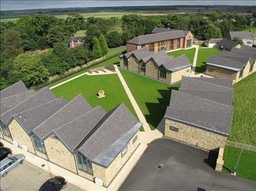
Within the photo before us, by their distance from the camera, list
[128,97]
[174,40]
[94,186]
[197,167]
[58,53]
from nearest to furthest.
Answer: [94,186], [197,167], [128,97], [58,53], [174,40]

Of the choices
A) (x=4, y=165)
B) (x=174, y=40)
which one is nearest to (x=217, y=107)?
(x=4, y=165)

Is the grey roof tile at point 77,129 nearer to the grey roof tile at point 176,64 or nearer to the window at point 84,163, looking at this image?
the window at point 84,163

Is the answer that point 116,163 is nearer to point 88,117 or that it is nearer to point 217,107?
point 88,117

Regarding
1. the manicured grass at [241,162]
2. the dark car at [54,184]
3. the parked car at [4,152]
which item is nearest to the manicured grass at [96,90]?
the parked car at [4,152]

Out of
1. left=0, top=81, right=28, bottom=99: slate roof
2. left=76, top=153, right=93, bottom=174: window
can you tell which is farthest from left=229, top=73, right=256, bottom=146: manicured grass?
left=0, top=81, right=28, bottom=99: slate roof

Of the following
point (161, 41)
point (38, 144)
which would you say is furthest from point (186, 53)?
point (38, 144)

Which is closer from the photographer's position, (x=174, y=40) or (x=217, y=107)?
(x=217, y=107)

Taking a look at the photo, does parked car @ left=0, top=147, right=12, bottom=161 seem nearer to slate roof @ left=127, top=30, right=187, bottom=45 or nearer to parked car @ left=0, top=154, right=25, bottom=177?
parked car @ left=0, top=154, right=25, bottom=177

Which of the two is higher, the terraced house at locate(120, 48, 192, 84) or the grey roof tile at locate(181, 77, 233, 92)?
the grey roof tile at locate(181, 77, 233, 92)
